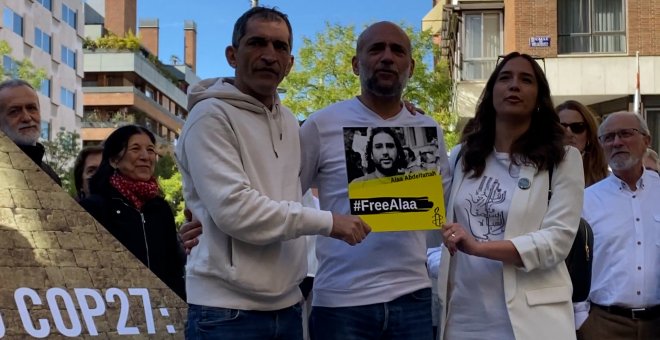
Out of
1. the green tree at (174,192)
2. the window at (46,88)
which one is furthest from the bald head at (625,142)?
the window at (46,88)

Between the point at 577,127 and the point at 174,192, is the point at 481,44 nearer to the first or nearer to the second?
the point at 577,127

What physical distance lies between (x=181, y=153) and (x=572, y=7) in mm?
21666

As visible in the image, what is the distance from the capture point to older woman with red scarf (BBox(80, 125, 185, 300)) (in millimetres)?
5250

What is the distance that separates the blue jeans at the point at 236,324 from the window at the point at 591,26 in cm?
2092

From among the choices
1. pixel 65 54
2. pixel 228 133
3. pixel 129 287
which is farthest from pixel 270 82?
pixel 65 54

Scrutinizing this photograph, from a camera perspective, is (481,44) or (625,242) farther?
(481,44)

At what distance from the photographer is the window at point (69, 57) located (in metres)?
62.4

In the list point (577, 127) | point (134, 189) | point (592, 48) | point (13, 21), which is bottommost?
point (134, 189)

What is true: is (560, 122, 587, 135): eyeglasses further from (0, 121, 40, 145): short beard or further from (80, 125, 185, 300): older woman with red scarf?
(0, 121, 40, 145): short beard

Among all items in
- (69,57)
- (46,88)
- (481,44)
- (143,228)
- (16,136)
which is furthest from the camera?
(69,57)

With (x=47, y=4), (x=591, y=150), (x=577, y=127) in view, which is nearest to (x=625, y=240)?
(x=591, y=150)

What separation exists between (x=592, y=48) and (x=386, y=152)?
2069 centimetres

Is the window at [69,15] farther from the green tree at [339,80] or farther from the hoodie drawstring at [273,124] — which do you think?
the hoodie drawstring at [273,124]

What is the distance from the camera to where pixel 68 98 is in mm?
62656
